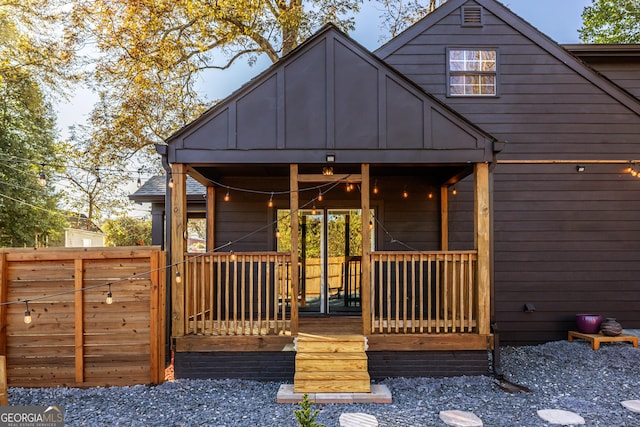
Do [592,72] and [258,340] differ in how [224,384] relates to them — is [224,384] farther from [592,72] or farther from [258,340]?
[592,72]

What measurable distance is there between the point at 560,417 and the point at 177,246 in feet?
15.8

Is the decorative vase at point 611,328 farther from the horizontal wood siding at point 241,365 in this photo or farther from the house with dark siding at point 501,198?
the horizontal wood siding at point 241,365

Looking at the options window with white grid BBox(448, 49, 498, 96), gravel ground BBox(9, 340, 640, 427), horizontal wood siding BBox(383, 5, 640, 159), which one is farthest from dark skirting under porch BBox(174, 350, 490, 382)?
window with white grid BBox(448, 49, 498, 96)

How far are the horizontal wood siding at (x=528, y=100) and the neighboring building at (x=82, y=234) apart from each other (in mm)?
17031

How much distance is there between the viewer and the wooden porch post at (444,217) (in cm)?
704

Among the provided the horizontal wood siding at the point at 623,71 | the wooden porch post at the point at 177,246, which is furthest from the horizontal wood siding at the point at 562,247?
the wooden porch post at the point at 177,246

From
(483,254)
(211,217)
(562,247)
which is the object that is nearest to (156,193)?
(211,217)

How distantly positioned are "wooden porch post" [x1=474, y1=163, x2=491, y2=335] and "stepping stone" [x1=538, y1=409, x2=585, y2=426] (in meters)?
1.16

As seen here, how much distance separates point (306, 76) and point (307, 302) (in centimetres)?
416

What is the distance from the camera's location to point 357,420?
3830 mm

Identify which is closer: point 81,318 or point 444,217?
point 81,318

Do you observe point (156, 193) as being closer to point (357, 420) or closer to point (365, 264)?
point (365, 264)

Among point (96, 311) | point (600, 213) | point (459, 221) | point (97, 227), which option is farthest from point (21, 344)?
point (97, 227)

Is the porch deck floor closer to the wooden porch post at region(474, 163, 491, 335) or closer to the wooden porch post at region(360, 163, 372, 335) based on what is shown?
the wooden porch post at region(360, 163, 372, 335)
